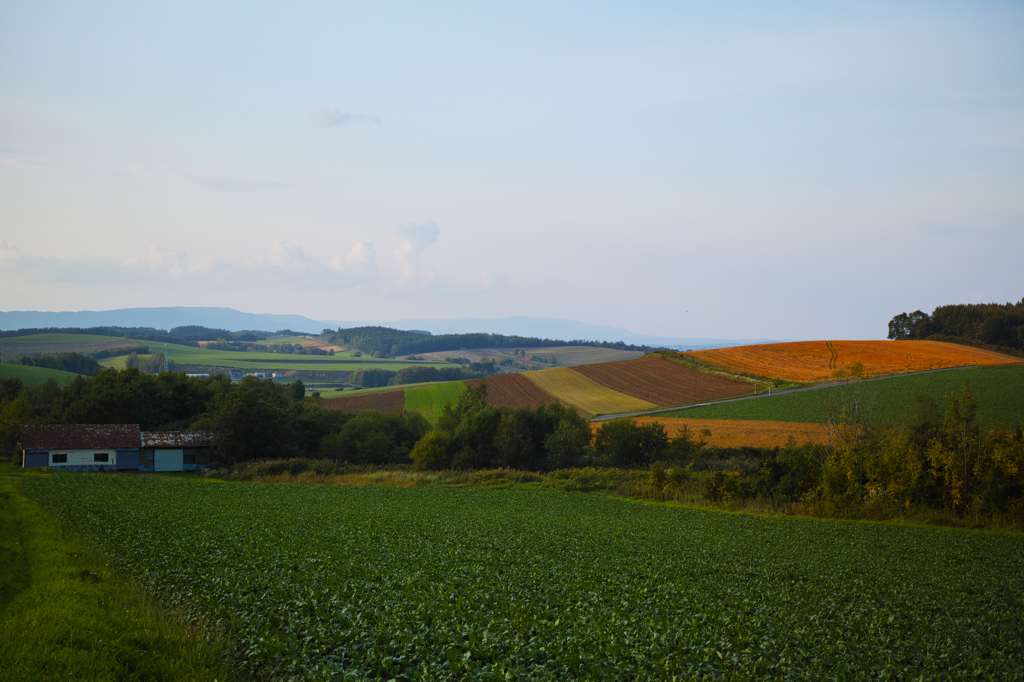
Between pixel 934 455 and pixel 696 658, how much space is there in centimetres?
2414

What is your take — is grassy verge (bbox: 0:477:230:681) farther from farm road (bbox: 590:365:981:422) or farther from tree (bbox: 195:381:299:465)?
farm road (bbox: 590:365:981:422)

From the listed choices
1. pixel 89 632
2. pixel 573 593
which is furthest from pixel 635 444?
pixel 89 632

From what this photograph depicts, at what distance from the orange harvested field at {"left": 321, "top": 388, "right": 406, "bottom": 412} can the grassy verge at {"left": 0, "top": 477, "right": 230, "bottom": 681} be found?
57.1 m

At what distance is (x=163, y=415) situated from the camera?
58438mm

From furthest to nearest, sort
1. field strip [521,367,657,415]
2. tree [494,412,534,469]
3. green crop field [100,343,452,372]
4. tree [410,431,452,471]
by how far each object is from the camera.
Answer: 1. green crop field [100,343,452,372]
2. field strip [521,367,657,415]
3. tree [494,412,534,469]
4. tree [410,431,452,471]

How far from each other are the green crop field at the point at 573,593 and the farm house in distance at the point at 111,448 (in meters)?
27.2

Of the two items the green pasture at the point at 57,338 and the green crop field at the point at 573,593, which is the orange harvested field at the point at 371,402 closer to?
the green crop field at the point at 573,593

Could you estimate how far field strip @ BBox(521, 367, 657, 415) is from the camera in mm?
63672

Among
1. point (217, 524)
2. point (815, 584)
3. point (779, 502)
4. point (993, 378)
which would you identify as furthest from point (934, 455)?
point (993, 378)

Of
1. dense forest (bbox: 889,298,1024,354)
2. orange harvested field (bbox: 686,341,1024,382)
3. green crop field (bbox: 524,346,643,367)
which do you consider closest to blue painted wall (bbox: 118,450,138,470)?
orange harvested field (bbox: 686,341,1024,382)

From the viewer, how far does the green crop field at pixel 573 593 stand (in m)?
9.34

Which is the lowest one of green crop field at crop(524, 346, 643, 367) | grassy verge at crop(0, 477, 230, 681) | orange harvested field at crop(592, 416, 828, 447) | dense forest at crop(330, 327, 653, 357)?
orange harvested field at crop(592, 416, 828, 447)

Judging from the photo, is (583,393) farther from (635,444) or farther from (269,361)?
(269,361)

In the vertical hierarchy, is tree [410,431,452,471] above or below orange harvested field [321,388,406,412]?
below
